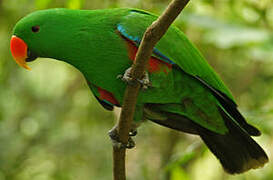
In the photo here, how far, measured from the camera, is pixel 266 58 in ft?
13.4

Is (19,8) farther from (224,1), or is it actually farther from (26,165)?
(224,1)

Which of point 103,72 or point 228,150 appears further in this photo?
point 228,150

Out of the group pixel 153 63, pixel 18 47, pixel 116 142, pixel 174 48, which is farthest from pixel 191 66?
pixel 18 47

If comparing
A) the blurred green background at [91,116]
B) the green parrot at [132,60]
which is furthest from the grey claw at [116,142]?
the blurred green background at [91,116]

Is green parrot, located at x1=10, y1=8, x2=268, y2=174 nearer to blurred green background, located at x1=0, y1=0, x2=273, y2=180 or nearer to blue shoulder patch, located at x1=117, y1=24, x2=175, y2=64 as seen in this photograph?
blue shoulder patch, located at x1=117, y1=24, x2=175, y2=64

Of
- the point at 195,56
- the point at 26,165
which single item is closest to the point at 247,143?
the point at 195,56

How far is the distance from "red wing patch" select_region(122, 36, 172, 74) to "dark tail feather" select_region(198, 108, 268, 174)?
1.74 ft

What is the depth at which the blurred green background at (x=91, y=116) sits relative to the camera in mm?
4270

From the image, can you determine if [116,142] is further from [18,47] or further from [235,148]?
[235,148]

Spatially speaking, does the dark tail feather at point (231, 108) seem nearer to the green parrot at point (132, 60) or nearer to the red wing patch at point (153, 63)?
A: the green parrot at point (132, 60)

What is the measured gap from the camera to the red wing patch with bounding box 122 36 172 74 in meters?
2.51

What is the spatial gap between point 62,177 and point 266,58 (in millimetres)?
2191

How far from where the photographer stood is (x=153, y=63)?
2553 millimetres

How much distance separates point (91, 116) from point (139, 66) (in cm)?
346
